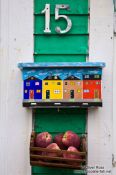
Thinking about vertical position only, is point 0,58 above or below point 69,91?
above

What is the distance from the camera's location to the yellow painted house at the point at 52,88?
3.16 metres

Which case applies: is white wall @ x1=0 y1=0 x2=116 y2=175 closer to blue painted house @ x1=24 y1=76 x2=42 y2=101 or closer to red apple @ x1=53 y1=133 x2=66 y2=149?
blue painted house @ x1=24 y1=76 x2=42 y2=101

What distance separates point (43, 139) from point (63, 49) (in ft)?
2.43

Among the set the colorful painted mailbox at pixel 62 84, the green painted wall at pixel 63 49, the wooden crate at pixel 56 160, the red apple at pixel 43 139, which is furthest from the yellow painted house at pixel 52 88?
the wooden crate at pixel 56 160

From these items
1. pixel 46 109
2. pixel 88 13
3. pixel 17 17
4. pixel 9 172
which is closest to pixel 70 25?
pixel 88 13

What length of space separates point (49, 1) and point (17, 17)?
286 mm

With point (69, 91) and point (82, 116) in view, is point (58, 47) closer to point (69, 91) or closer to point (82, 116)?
point (69, 91)

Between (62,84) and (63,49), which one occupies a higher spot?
(63,49)

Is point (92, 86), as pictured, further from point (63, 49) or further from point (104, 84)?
point (63, 49)

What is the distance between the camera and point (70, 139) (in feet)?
9.96

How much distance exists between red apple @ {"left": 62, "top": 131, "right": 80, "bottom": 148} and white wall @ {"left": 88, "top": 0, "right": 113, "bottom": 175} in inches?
7.8

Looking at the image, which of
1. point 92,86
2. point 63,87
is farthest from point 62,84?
point 92,86

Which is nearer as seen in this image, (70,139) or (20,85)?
(70,139)

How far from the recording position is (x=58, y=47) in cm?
328
